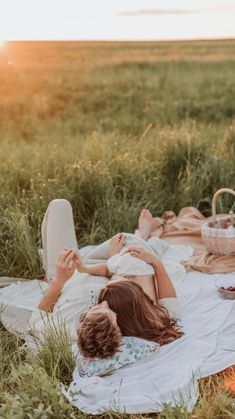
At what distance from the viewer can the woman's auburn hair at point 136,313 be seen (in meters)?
3.63

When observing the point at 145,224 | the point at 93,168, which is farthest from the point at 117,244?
the point at 93,168

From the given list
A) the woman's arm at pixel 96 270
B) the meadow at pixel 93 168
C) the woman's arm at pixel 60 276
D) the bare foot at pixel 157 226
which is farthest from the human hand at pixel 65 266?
the bare foot at pixel 157 226

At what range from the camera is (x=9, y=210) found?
18.9 feet

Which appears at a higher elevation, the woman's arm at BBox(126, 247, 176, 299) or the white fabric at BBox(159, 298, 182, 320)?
the woman's arm at BBox(126, 247, 176, 299)

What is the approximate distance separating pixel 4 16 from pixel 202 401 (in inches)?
343

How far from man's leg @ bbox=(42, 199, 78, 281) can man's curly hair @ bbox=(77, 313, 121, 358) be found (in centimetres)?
133

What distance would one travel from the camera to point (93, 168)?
20.2ft

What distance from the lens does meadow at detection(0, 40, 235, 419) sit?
11.5ft

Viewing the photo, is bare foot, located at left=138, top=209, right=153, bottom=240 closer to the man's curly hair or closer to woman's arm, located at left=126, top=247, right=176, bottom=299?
woman's arm, located at left=126, top=247, right=176, bottom=299

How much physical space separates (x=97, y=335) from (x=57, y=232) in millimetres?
1464

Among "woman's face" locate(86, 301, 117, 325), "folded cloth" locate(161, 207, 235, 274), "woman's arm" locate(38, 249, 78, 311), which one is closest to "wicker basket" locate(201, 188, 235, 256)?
"folded cloth" locate(161, 207, 235, 274)

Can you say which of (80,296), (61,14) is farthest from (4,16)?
(80,296)

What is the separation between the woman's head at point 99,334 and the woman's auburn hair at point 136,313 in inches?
4.6

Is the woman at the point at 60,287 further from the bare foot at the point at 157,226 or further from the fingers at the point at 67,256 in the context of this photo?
the bare foot at the point at 157,226
